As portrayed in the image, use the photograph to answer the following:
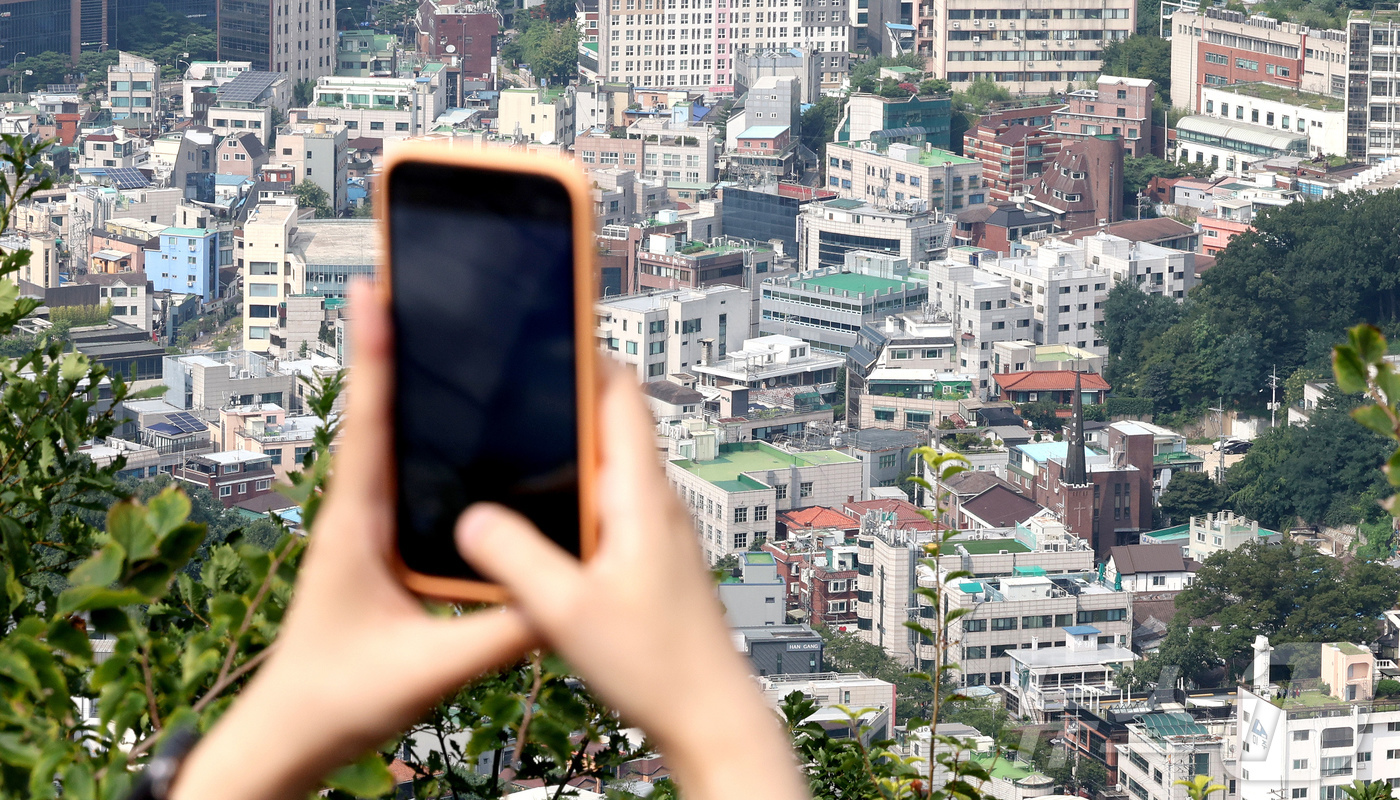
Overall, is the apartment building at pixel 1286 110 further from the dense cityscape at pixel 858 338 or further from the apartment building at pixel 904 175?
the apartment building at pixel 904 175

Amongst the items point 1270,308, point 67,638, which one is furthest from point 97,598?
point 1270,308

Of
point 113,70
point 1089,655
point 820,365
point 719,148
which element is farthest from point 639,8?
point 1089,655

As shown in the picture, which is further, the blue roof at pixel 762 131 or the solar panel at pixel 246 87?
the solar panel at pixel 246 87

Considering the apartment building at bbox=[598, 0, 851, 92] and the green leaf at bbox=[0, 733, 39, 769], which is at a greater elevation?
the apartment building at bbox=[598, 0, 851, 92]

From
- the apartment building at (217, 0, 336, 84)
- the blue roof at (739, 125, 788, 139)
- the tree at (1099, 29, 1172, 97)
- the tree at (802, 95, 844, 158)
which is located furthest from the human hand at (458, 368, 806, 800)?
the apartment building at (217, 0, 336, 84)

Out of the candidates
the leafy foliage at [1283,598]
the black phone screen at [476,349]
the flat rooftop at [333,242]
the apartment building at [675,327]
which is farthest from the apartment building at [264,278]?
the black phone screen at [476,349]

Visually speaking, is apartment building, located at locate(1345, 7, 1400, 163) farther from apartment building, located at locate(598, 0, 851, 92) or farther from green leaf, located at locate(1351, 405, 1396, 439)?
green leaf, located at locate(1351, 405, 1396, 439)
